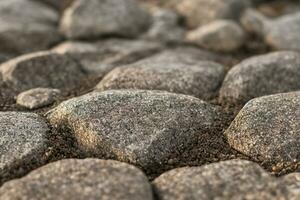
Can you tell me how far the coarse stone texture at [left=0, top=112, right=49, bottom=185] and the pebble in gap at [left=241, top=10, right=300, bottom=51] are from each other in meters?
11.5

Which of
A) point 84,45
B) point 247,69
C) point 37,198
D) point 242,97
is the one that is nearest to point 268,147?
point 242,97

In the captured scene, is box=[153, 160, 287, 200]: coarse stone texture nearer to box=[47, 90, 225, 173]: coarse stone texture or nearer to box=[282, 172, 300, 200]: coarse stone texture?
box=[282, 172, 300, 200]: coarse stone texture

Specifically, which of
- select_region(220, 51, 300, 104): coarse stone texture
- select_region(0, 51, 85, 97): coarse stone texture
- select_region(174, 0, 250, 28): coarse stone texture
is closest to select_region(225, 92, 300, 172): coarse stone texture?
select_region(220, 51, 300, 104): coarse stone texture

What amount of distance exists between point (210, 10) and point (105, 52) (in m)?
6.15

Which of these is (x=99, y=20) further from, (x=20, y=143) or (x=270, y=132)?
(x=270, y=132)

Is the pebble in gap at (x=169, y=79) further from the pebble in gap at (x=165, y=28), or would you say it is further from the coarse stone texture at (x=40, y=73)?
the pebble in gap at (x=165, y=28)

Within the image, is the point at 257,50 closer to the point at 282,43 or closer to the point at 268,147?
the point at 282,43

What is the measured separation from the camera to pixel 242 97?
1455 centimetres

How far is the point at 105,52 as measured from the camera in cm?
1952

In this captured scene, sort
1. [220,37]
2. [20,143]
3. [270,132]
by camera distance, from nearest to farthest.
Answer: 1. [20,143]
2. [270,132]
3. [220,37]

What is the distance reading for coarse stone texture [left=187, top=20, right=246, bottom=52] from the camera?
2017cm

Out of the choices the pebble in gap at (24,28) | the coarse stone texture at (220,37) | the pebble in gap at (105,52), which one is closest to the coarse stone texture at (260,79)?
the coarse stone texture at (220,37)

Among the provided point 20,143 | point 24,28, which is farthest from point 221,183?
point 24,28

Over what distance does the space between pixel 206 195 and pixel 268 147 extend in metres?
2.70
